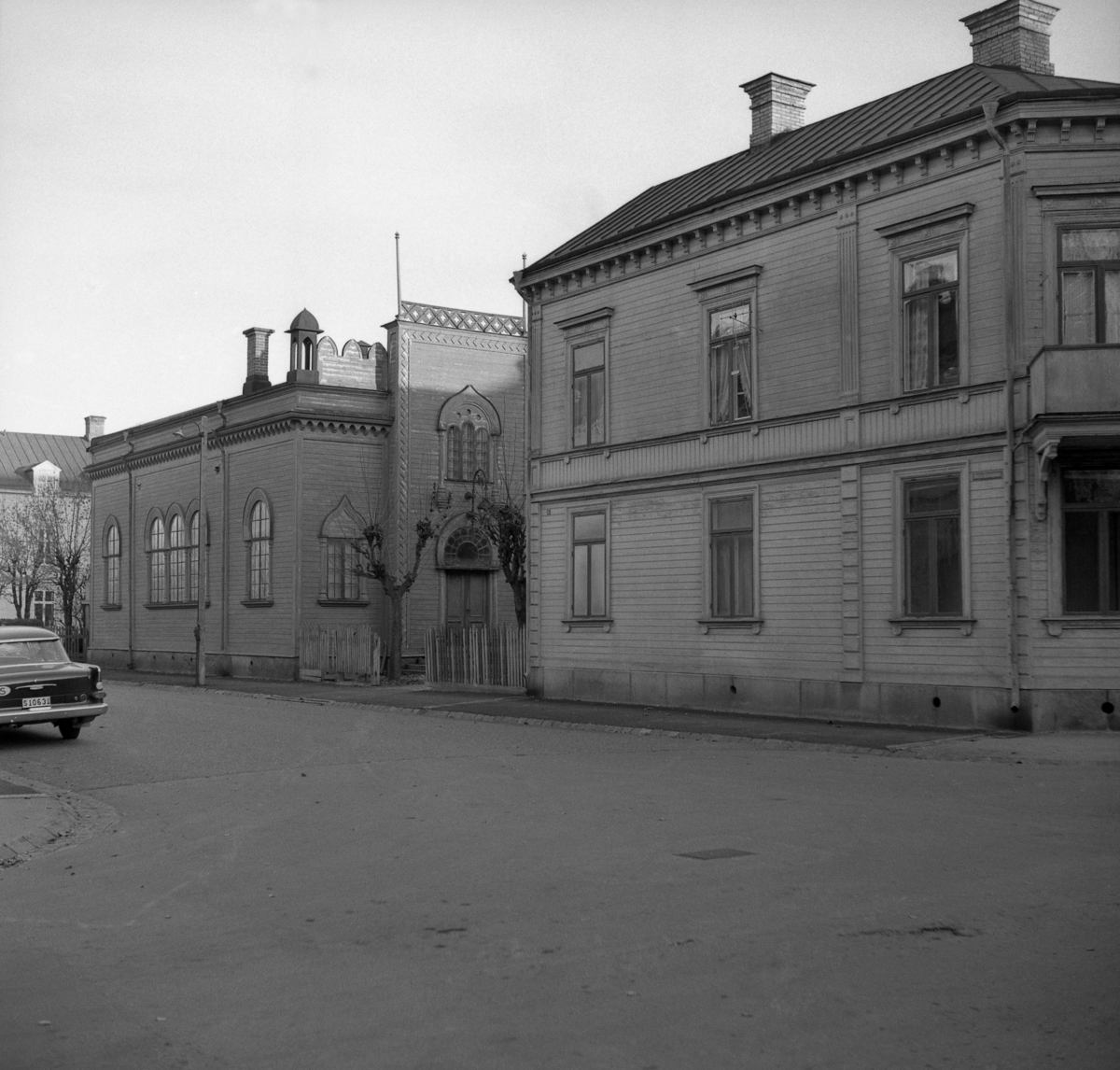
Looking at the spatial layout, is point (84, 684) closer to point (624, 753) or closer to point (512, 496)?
point (624, 753)

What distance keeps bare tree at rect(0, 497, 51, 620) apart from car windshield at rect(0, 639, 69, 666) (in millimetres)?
47343

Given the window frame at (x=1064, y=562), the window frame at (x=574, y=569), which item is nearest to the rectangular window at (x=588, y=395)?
the window frame at (x=574, y=569)

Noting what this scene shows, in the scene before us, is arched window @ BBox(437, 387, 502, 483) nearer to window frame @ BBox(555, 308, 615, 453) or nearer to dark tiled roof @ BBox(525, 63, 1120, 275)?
dark tiled roof @ BBox(525, 63, 1120, 275)

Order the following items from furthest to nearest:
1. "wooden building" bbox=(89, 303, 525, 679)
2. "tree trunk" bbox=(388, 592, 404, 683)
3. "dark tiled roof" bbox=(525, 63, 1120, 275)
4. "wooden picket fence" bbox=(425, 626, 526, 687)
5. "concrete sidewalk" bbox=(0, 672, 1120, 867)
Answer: "wooden building" bbox=(89, 303, 525, 679) < "tree trunk" bbox=(388, 592, 404, 683) < "wooden picket fence" bbox=(425, 626, 526, 687) < "dark tiled roof" bbox=(525, 63, 1120, 275) < "concrete sidewalk" bbox=(0, 672, 1120, 867)

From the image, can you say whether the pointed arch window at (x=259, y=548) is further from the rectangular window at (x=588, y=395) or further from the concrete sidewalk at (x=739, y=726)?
the rectangular window at (x=588, y=395)

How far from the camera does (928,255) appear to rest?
22328mm

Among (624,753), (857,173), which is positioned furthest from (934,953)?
(857,173)

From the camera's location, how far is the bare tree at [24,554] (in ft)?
222

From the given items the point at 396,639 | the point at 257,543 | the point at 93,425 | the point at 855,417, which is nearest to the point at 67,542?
the point at 93,425

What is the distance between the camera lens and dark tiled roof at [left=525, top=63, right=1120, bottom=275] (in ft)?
73.4

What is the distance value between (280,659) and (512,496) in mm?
8240

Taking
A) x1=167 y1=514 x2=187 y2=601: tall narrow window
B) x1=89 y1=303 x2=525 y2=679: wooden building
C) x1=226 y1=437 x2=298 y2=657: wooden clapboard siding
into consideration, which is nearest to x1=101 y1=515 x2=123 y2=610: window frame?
x1=167 y1=514 x2=187 y2=601: tall narrow window

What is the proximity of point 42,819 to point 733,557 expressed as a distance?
1483cm

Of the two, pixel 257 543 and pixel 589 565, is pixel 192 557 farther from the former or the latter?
pixel 589 565
